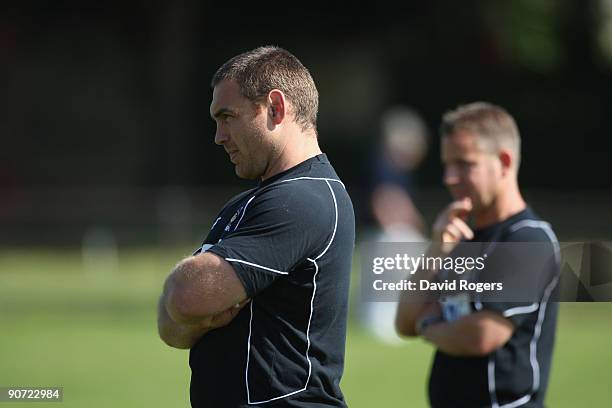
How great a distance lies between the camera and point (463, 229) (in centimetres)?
518

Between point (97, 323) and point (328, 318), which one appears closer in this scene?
point (328, 318)

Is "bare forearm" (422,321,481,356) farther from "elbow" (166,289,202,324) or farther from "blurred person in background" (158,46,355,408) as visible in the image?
"elbow" (166,289,202,324)

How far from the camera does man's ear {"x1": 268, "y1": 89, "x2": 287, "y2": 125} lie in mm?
4227

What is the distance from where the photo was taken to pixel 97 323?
14.4 meters

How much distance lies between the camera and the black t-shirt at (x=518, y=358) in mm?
4832

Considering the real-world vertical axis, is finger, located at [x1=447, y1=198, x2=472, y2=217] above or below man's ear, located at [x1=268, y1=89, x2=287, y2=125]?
below

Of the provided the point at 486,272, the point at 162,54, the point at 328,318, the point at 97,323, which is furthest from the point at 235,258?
the point at 162,54

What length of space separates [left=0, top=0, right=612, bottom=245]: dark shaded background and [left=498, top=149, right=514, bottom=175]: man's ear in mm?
21937

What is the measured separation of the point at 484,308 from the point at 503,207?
556 mm

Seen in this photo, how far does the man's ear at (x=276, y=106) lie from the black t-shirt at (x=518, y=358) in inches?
53.7

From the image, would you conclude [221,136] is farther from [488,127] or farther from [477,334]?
Answer: [488,127]

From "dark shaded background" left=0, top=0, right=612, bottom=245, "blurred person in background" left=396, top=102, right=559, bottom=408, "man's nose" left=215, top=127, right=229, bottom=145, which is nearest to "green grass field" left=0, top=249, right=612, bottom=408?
"blurred person in background" left=396, top=102, right=559, bottom=408

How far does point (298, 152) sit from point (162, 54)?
944 inches

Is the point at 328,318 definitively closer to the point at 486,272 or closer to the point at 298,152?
the point at 298,152
